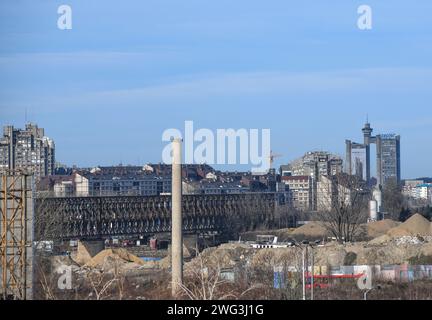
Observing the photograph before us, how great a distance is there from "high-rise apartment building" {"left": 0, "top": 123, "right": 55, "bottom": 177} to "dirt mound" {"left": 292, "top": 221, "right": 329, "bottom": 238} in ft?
55.5

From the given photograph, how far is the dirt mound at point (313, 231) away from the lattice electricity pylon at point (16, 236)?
90.1 feet

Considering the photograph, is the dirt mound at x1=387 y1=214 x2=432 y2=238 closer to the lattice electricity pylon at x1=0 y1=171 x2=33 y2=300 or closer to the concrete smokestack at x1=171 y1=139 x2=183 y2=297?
the concrete smokestack at x1=171 y1=139 x2=183 y2=297

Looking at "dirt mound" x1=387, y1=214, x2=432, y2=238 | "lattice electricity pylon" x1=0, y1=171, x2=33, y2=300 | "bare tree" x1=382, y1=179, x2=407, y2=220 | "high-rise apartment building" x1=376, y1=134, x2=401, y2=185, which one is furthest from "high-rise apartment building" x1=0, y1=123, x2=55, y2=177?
"high-rise apartment building" x1=376, y1=134, x2=401, y2=185

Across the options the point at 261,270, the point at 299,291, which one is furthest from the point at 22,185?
the point at 261,270

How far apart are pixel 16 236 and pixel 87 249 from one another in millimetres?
22605

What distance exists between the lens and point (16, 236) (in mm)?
15094

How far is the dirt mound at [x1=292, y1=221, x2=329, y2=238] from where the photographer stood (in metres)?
42.5

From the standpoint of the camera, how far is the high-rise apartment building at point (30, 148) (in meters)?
58.1

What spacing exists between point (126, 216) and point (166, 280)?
1056 inches

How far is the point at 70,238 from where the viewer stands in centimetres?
4297

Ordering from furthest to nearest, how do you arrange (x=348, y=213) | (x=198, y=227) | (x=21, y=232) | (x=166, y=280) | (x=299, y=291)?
1. (x=198, y=227)
2. (x=348, y=213)
3. (x=166, y=280)
4. (x=299, y=291)
5. (x=21, y=232)

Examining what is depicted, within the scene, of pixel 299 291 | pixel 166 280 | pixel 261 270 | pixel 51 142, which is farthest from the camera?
pixel 51 142

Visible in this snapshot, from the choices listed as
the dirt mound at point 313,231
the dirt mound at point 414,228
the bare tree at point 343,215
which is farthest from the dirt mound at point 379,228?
the dirt mound at point 414,228

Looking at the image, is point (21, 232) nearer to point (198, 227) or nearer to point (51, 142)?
point (198, 227)
